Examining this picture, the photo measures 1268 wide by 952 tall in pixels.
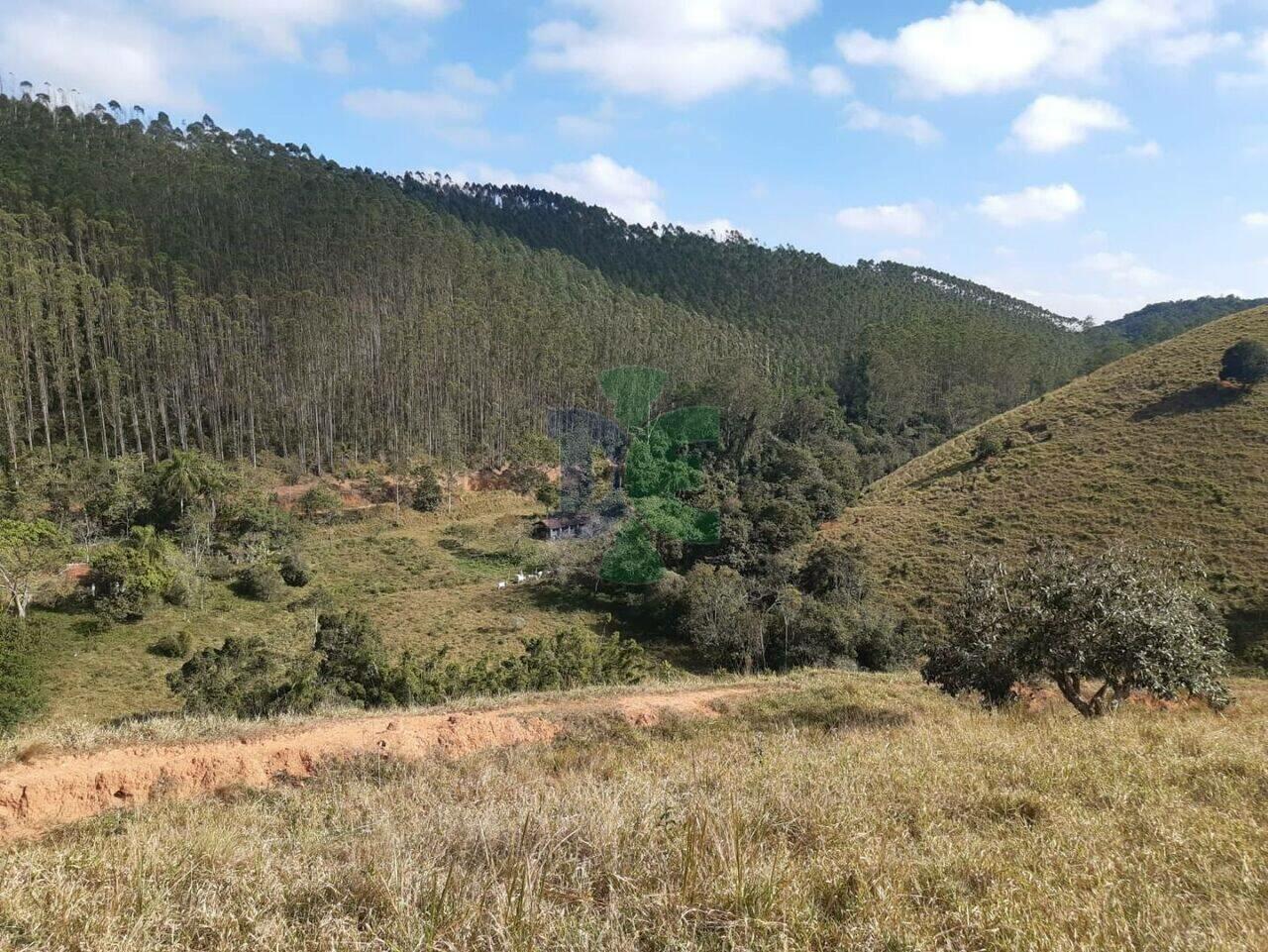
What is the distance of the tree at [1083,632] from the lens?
7418 mm

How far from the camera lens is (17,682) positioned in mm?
13992

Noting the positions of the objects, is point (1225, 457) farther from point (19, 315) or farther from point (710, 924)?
point (19, 315)

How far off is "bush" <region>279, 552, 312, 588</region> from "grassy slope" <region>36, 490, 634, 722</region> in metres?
0.64

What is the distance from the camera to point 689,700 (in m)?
11.0

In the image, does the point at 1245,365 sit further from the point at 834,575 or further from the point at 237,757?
the point at 237,757

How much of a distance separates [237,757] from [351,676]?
791 cm

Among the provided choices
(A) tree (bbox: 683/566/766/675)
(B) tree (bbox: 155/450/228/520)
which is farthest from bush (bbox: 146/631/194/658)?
(A) tree (bbox: 683/566/766/675)

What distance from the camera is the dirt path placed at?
6254 millimetres

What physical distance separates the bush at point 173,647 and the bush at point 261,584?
19.1ft

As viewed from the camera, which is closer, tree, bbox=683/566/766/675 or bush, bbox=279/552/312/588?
tree, bbox=683/566/766/675

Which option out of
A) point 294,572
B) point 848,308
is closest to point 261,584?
point 294,572

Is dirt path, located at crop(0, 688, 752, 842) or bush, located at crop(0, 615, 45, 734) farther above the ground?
dirt path, located at crop(0, 688, 752, 842)

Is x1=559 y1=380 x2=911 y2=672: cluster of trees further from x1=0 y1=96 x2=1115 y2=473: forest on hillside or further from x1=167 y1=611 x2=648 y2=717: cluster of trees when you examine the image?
x1=0 y1=96 x2=1115 y2=473: forest on hillside

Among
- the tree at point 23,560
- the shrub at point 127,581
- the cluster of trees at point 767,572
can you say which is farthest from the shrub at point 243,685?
the cluster of trees at point 767,572
